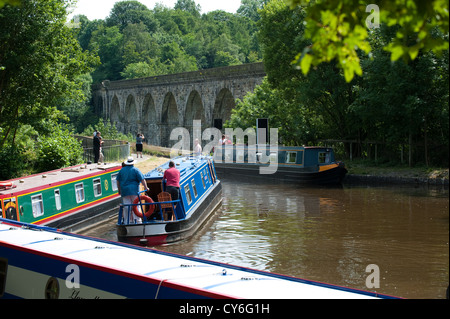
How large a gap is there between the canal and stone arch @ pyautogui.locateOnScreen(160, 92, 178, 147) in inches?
1296

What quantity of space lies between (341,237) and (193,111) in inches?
1385

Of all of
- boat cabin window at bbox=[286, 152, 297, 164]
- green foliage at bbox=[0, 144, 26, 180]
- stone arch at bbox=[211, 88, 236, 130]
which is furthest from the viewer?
stone arch at bbox=[211, 88, 236, 130]

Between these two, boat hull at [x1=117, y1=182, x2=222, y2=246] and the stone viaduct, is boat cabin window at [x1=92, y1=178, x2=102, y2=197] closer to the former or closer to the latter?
boat hull at [x1=117, y1=182, x2=222, y2=246]

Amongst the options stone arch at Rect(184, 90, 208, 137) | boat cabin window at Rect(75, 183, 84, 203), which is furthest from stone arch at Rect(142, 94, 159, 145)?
boat cabin window at Rect(75, 183, 84, 203)

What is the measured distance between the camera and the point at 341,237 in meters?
11.2

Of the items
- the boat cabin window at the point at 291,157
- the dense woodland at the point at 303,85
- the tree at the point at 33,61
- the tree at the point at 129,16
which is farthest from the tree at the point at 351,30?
the tree at the point at 129,16

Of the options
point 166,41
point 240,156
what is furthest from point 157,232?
point 166,41

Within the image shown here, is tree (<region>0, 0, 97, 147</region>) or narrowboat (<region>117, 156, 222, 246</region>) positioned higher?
tree (<region>0, 0, 97, 147</region>)

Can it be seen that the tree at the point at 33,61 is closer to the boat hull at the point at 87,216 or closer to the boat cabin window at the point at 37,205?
the boat hull at the point at 87,216

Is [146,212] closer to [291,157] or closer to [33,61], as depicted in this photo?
[33,61]

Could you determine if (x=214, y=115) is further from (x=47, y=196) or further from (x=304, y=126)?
(x=47, y=196)

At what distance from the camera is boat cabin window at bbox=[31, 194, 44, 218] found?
10.2m

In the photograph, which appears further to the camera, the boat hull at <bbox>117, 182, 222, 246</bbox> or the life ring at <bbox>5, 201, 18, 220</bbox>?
the boat hull at <bbox>117, 182, 222, 246</bbox>

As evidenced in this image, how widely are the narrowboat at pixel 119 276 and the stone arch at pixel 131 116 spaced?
51918 mm
